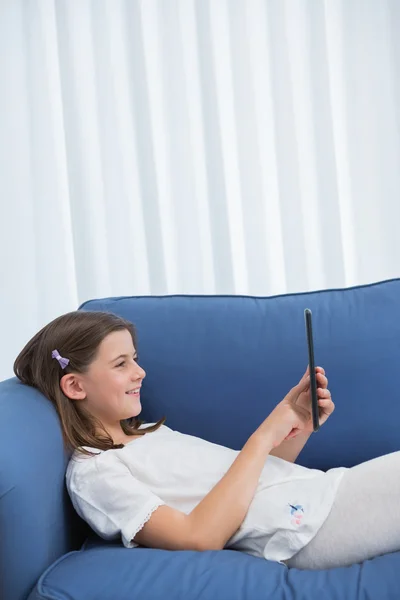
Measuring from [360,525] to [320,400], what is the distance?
254mm

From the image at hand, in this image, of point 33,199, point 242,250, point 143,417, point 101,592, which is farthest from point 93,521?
point 33,199

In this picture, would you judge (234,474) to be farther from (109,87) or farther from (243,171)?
(109,87)

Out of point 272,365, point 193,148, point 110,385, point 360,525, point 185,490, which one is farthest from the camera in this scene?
point 193,148

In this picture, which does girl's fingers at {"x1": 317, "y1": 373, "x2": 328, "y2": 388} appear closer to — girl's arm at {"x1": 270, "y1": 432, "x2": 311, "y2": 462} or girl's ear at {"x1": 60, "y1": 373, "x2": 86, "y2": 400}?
girl's arm at {"x1": 270, "y1": 432, "x2": 311, "y2": 462}

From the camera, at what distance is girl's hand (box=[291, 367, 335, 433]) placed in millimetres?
1419

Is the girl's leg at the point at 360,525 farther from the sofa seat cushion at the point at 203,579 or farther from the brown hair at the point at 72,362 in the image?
the brown hair at the point at 72,362

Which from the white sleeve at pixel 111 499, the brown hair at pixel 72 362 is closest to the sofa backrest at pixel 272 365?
the brown hair at pixel 72 362

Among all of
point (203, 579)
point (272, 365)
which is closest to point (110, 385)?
point (272, 365)

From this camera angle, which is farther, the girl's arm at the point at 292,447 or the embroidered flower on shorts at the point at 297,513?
the girl's arm at the point at 292,447

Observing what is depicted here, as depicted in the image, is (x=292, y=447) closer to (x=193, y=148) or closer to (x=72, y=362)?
(x=72, y=362)

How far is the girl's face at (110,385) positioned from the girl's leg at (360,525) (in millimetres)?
425

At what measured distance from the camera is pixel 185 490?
4.52 ft

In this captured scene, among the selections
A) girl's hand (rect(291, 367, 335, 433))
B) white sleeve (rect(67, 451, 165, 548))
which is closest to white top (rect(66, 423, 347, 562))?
white sleeve (rect(67, 451, 165, 548))

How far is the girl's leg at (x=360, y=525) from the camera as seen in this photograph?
122 centimetres
